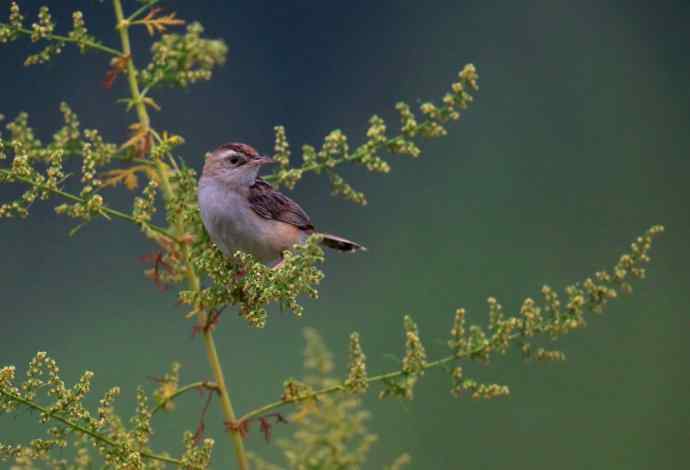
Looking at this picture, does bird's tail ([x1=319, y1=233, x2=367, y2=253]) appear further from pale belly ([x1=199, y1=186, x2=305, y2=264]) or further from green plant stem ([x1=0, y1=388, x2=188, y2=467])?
green plant stem ([x1=0, y1=388, x2=188, y2=467])

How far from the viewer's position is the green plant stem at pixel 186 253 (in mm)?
3561

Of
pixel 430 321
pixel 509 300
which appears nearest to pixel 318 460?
pixel 430 321

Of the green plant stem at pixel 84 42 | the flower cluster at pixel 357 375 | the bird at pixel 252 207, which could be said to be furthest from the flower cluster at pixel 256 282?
the bird at pixel 252 207

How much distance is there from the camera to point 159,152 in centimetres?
389

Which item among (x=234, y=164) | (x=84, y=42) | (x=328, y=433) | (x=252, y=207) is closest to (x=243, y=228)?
A: (x=252, y=207)

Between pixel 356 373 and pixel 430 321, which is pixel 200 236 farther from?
pixel 430 321

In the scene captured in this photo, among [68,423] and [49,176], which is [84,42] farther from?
[68,423]

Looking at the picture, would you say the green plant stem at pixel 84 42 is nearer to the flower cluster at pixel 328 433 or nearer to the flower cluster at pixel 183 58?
the flower cluster at pixel 183 58

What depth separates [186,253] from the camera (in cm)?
405

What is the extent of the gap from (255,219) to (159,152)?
2.42 meters

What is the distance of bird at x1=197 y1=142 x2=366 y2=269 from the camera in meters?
6.12

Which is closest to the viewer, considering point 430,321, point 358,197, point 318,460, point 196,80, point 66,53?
point 318,460

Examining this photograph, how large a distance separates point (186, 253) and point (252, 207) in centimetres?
235

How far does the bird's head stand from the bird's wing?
0.07m
